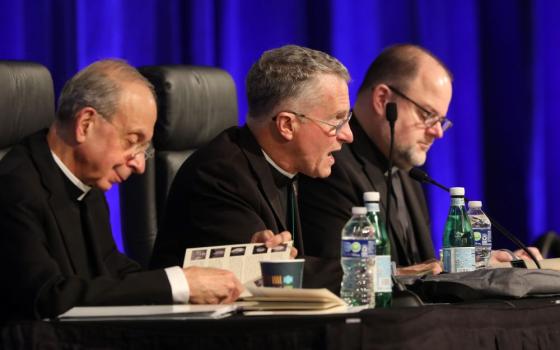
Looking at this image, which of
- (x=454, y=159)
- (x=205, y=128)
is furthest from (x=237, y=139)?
(x=454, y=159)

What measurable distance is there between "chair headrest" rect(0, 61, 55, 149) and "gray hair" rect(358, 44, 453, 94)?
113 cm

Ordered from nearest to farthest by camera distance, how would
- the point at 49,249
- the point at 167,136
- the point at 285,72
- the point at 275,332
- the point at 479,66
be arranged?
1. the point at 275,332
2. the point at 49,249
3. the point at 285,72
4. the point at 167,136
5. the point at 479,66

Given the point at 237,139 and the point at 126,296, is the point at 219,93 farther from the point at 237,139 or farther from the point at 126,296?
the point at 126,296

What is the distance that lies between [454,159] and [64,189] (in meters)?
2.89

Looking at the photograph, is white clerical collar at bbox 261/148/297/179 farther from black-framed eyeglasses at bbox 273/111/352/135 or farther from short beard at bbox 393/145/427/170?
short beard at bbox 393/145/427/170

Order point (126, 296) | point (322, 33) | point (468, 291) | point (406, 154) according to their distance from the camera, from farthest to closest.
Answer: point (322, 33)
point (406, 154)
point (468, 291)
point (126, 296)

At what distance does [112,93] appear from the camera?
241 centimetres

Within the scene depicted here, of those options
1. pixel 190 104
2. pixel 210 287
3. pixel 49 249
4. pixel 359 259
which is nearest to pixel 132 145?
pixel 49 249

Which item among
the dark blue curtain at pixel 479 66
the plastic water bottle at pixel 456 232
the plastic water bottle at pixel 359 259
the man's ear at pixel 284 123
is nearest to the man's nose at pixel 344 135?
the man's ear at pixel 284 123

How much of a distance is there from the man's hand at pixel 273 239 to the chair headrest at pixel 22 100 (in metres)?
0.86

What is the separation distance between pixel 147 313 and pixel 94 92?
0.65 metres

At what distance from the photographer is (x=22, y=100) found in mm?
3033

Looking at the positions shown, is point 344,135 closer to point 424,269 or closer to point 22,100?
point 424,269

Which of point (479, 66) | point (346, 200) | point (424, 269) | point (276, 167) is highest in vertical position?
point (479, 66)
